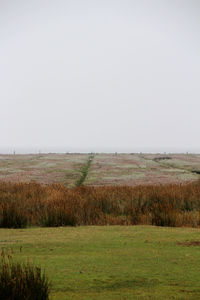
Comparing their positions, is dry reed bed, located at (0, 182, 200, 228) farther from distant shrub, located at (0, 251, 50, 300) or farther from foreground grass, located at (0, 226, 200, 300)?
distant shrub, located at (0, 251, 50, 300)

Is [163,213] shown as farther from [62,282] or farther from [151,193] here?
[62,282]

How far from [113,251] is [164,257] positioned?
2.50 feet

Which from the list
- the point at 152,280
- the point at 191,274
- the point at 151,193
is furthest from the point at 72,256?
the point at 151,193

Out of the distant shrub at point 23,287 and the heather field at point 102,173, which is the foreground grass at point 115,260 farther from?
the heather field at point 102,173

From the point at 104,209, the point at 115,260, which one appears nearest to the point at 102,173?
the point at 104,209

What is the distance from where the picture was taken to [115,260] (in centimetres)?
461

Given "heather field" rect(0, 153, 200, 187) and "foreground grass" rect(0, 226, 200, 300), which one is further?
"heather field" rect(0, 153, 200, 187)

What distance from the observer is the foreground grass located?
12.0ft

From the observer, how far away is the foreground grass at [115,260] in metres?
3.65

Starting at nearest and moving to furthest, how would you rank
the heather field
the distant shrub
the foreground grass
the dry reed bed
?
1. the distant shrub
2. the foreground grass
3. the dry reed bed
4. the heather field

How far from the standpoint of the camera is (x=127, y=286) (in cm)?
379

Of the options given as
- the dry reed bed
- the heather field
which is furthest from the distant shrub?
the heather field

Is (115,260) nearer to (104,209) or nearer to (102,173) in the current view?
(104,209)

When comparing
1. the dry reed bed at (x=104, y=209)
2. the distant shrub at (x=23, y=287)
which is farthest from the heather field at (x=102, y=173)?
the distant shrub at (x=23, y=287)
